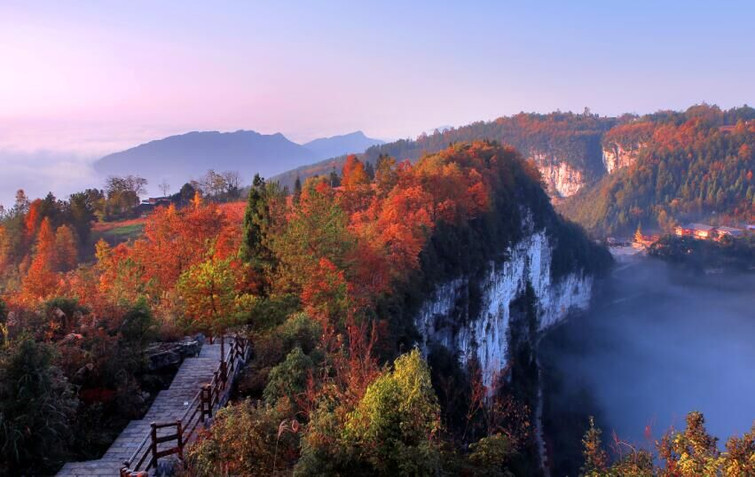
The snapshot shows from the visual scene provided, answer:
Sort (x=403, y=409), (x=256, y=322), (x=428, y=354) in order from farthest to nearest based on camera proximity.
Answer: (x=428, y=354) → (x=256, y=322) → (x=403, y=409)

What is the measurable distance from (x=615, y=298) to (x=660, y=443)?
104m

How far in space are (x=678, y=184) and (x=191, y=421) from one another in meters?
184

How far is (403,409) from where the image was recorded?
938 cm

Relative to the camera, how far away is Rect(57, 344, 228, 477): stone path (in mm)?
11234

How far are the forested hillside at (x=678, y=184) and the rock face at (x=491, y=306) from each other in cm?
8704

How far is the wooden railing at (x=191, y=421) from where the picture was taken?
10680 millimetres

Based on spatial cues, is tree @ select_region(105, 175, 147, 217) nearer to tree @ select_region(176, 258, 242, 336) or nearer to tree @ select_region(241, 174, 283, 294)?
tree @ select_region(241, 174, 283, 294)

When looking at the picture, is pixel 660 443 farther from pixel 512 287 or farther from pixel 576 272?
pixel 576 272

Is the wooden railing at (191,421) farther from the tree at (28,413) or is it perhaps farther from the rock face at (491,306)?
the rock face at (491,306)

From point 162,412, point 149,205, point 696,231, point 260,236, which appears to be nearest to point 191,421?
point 162,412

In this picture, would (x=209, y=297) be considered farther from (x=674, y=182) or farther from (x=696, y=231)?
(x=674, y=182)

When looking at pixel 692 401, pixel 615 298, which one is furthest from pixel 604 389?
pixel 615 298

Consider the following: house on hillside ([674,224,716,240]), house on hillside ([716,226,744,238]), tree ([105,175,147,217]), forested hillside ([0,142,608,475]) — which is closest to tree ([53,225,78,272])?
tree ([105,175,147,217])

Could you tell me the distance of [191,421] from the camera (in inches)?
504
